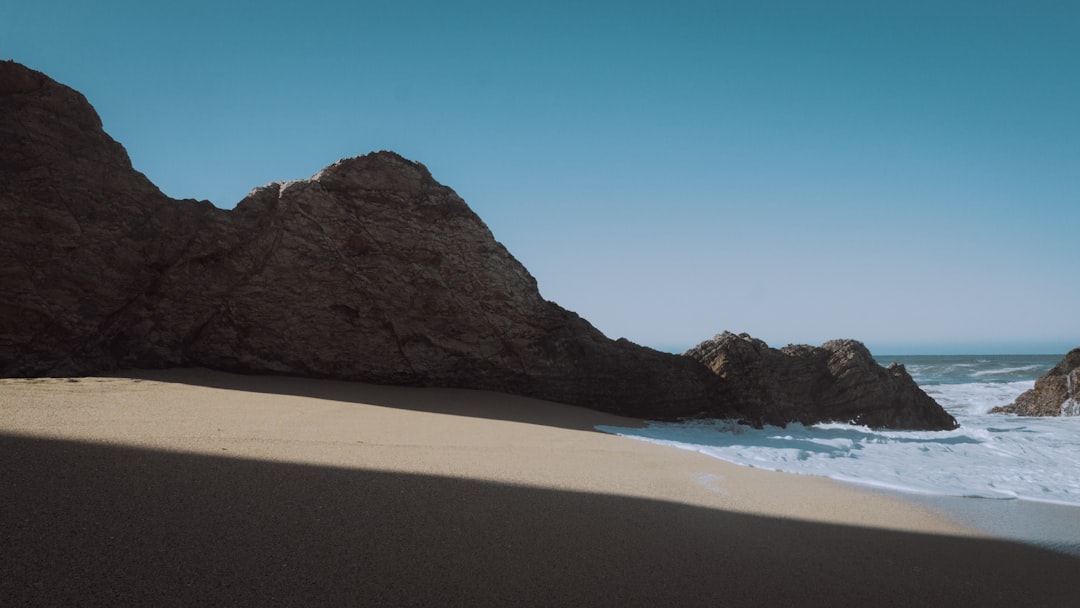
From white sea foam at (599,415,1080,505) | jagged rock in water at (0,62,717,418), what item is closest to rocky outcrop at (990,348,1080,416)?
white sea foam at (599,415,1080,505)

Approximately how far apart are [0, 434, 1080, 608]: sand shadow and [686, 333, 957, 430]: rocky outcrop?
493 cm

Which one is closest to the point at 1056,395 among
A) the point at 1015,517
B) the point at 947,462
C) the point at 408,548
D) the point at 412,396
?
the point at 947,462

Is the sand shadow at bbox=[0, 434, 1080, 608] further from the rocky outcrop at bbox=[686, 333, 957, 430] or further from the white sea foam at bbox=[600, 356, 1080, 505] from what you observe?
the rocky outcrop at bbox=[686, 333, 957, 430]

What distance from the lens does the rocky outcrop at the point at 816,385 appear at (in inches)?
302

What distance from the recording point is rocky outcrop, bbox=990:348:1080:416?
10930 mm

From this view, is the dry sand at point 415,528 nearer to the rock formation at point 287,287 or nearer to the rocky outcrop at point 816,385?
the rock formation at point 287,287

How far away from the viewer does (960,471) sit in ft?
15.7

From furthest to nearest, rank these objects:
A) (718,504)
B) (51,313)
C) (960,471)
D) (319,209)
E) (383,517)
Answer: (319,209), (51,313), (960,471), (718,504), (383,517)

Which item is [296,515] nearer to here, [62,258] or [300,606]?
[300,606]

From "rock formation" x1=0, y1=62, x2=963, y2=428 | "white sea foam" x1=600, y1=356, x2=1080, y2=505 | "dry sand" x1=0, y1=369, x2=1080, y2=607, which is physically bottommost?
"white sea foam" x1=600, y1=356, x2=1080, y2=505

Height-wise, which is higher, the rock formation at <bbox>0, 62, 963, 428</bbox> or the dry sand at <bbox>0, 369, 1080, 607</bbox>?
the rock formation at <bbox>0, 62, 963, 428</bbox>

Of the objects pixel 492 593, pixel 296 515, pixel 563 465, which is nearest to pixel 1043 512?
pixel 563 465

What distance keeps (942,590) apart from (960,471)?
3350 mm

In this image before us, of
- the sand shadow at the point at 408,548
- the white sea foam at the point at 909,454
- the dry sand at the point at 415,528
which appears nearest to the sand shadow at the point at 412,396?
the white sea foam at the point at 909,454
